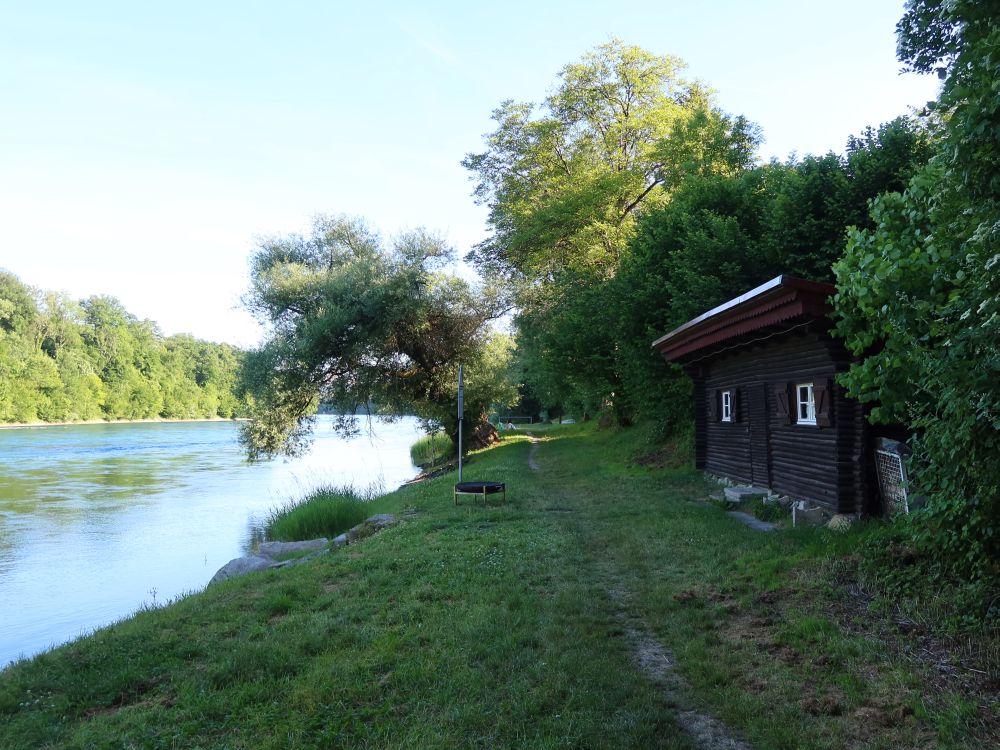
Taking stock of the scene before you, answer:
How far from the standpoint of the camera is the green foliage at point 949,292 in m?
3.79

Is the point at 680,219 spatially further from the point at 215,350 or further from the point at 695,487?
the point at 215,350

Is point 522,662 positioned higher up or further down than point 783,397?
further down

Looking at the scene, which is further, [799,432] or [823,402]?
[799,432]

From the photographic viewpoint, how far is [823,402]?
9.41 meters

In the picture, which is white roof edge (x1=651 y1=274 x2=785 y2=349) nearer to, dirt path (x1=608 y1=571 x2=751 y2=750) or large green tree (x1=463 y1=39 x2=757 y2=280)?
dirt path (x1=608 y1=571 x2=751 y2=750)

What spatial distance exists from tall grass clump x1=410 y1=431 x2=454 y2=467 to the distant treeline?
21960 mm

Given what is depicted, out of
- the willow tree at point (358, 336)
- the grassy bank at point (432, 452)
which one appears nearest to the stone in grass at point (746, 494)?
the willow tree at point (358, 336)

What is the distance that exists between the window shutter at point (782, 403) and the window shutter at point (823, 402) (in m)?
1.03

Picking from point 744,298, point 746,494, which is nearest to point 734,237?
point 744,298

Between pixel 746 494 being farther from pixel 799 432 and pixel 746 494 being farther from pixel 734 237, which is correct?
pixel 734 237

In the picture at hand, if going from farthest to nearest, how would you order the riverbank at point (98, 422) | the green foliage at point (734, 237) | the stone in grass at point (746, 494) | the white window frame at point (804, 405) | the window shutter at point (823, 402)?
1. the riverbank at point (98, 422)
2. the green foliage at point (734, 237)
3. the stone in grass at point (746, 494)
4. the white window frame at point (804, 405)
5. the window shutter at point (823, 402)

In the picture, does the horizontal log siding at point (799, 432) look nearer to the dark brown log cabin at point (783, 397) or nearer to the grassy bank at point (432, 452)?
the dark brown log cabin at point (783, 397)

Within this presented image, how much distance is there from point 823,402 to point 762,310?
5.16ft

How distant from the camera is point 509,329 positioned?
29250mm
